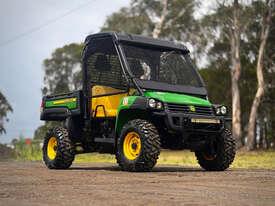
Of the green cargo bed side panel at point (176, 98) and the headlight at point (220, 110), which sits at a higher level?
the green cargo bed side panel at point (176, 98)

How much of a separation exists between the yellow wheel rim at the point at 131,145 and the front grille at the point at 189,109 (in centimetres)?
86

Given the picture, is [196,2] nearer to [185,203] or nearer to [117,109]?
[117,109]

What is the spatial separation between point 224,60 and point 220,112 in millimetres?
46816

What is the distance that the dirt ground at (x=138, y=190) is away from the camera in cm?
739

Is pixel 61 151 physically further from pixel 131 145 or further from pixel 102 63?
pixel 131 145

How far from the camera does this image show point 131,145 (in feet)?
42.3

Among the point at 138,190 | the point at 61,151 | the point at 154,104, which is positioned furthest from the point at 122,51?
the point at 138,190

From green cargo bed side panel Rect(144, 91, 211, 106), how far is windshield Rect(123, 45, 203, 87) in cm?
55

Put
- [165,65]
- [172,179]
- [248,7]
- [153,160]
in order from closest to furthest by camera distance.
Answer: [172,179] → [153,160] → [165,65] → [248,7]

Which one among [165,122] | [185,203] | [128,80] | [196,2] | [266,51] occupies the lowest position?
[185,203]

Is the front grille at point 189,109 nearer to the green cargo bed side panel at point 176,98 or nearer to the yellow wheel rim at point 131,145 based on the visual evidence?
the green cargo bed side panel at point 176,98

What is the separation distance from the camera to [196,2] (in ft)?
161

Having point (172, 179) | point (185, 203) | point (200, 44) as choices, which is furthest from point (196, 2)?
point (185, 203)

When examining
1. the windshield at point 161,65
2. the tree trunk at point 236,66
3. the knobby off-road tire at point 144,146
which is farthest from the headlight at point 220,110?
the tree trunk at point 236,66
